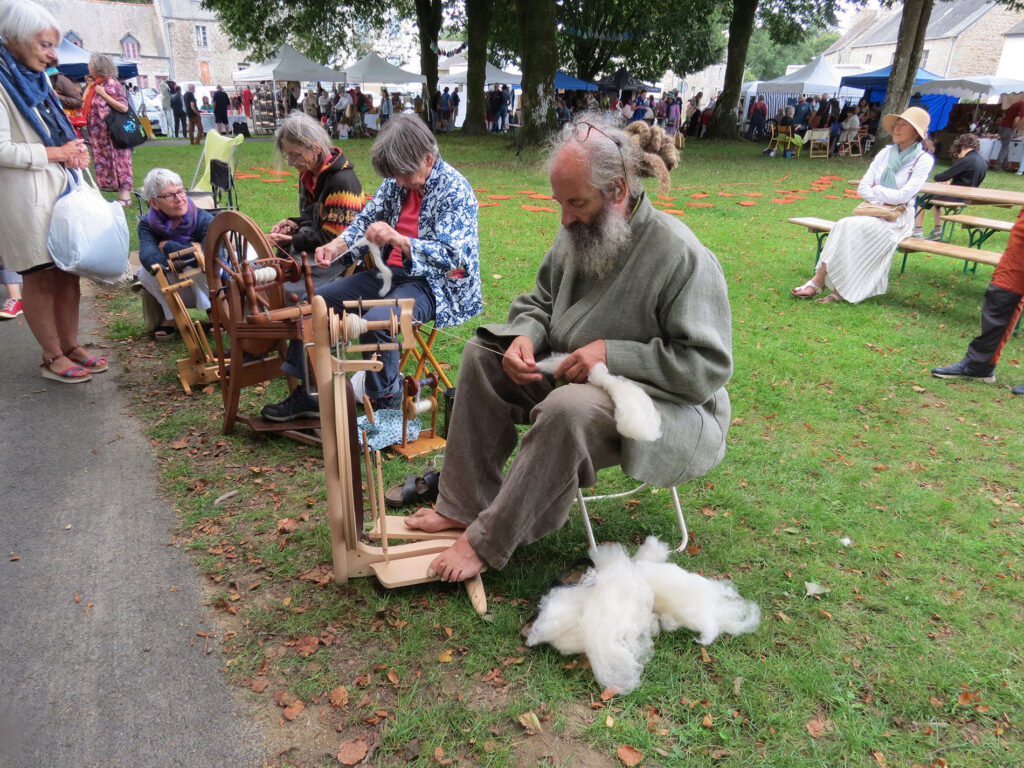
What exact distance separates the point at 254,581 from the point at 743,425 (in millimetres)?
2510

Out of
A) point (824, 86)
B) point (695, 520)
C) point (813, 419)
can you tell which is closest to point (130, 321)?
point (695, 520)

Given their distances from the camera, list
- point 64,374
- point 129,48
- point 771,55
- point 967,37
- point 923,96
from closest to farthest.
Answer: point 64,374
point 923,96
point 967,37
point 129,48
point 771,55

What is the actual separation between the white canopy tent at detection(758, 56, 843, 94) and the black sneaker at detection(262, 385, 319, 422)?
2759 cm

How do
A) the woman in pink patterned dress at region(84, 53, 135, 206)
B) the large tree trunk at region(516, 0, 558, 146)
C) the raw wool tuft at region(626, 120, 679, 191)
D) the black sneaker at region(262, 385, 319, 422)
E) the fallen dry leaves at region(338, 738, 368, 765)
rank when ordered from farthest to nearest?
the large tree trunk at region(516, 0, 558, 146), the woman in pink patterned dress at region(84, 53, 135, 206), the black sneaker at region(262, 385, 319, 422), the raw wool tuft at region(626, 120, 679, 191), the fallen dry leaves at region(338, 738, 368, 765)

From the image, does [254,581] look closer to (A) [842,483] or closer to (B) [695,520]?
(B) [695,520]

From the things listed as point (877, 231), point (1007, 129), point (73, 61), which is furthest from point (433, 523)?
point (1007, 129)

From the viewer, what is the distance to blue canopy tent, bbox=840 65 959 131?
2133 centimetres

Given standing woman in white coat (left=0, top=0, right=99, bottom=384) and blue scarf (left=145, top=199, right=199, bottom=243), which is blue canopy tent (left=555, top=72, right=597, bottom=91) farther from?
standing woman in white coat (left=0, top=0, right=99, bottom=384)

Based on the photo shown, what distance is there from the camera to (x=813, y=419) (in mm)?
3662

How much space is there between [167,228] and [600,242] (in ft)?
10.3

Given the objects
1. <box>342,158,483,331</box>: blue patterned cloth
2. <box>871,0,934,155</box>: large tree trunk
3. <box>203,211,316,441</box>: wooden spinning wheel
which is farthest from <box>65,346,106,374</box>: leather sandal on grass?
<box>871,0,934,155</box>: large tree trunk

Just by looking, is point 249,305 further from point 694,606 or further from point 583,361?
point 694,606

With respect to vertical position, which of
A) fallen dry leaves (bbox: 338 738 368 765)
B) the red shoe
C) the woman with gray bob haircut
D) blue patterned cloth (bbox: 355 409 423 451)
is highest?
the woman with gray bob haircut

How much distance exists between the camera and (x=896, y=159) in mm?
5453
